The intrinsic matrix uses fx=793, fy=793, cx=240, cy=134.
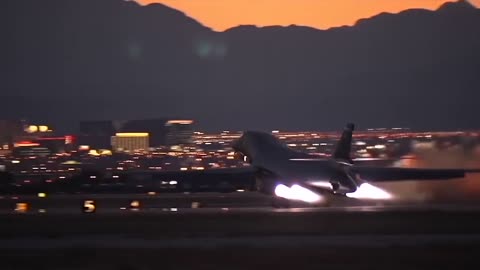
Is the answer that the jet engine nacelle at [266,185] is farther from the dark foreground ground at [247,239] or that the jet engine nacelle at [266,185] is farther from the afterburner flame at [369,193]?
the dark foreground ground at [247,239]

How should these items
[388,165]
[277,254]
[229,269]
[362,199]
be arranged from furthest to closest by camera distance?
1. [388,165]
2. [362,199]
3. [277,254]
4. [229,269]

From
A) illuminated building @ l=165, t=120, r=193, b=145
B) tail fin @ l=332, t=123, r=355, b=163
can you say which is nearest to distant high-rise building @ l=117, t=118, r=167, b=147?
illuminated building @ l=165, t=120, r=193, b=145

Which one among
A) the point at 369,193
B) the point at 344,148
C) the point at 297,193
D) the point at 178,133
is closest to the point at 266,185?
the point at 297,193

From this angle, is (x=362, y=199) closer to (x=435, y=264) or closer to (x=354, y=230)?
(x=354, y=230)

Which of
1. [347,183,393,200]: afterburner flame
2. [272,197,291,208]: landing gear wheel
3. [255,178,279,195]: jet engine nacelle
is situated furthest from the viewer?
[255,178,279,195]: jet engine nacelle

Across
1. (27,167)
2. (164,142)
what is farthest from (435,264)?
(164,142)

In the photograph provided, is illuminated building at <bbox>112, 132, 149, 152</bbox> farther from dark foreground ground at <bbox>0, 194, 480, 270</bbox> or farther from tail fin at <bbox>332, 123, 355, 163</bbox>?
dark foreground ground at <bbox>0, 194, 480, 270</bbox>

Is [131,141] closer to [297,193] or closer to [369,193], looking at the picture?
[297,193]
